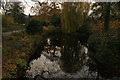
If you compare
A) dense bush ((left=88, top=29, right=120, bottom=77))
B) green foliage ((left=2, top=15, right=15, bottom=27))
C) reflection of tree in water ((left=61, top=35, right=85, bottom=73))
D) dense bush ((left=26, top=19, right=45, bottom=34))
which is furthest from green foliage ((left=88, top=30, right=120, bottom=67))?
green foliage ((left=2, top=15, right=15, bottom=27))

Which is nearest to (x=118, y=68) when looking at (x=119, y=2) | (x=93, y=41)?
(x=93, y=41)

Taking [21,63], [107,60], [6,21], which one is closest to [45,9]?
[6,21]

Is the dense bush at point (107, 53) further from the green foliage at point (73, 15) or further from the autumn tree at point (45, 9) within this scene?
the autumn tree at point (45, 9)

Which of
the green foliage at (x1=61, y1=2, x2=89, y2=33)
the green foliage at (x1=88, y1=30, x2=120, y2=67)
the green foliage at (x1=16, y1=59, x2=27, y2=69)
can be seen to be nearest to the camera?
the green foliage at (x1=88, y1=30, x2=120, y2=67)

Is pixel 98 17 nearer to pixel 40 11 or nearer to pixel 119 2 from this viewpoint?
pixel 119 2

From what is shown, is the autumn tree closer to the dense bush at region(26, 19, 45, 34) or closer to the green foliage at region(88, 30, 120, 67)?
the dense bush at region(26, 19, 45, 34)

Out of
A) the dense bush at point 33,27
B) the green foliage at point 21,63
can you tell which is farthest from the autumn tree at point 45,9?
the green foliage at point 21,63

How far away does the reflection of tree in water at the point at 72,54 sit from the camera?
278 inches

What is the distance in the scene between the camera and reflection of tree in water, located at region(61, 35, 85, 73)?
706cm

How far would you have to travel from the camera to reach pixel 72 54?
708cm

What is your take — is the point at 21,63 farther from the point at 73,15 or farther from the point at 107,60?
the point at 107,60

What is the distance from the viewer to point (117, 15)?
526 inches

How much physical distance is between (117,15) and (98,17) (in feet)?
8.75

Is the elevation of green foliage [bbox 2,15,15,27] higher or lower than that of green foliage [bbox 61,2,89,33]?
lower
